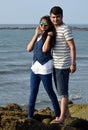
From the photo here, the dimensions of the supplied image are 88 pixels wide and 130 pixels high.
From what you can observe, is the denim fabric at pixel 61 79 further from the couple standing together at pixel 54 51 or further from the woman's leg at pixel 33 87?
the woman's leg at pixel 33 87

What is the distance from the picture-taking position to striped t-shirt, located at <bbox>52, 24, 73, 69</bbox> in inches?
276

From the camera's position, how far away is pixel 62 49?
704 centimetres

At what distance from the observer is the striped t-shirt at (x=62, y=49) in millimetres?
7020

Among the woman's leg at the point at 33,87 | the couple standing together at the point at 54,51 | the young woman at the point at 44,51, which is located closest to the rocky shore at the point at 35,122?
the woman's leg at the point at 33,87

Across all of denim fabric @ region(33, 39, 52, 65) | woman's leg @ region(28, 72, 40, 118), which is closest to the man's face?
denim fabric @ region(33, 39, 52, 65)

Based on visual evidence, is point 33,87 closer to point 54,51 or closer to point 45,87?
point 45,87

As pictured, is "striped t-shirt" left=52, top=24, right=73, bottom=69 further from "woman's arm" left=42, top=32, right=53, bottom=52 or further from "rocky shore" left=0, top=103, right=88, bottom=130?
"rocky shore" left=0, top=103, right=88, bottom=130

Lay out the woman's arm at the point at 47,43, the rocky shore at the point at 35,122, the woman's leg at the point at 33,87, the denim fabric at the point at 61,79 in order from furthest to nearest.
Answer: the woman's leg at the point at 33,87
the denim fabric at the point at 61,79
the woman's arm at the point at 47,43
the rocky shore at the point at 35,122

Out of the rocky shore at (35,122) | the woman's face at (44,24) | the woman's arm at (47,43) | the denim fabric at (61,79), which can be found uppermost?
the woman's face at (44,24)

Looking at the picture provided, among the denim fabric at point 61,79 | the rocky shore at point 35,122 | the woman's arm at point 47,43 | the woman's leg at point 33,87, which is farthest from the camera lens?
the woman's leg at point 33,87

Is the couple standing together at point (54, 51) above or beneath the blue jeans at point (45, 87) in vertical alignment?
above

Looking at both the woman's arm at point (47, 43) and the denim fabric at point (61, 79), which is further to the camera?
the denim fabric at point (61, 79)

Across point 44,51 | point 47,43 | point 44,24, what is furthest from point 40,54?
point 44,24

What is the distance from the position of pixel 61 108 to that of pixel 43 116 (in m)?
0.38
